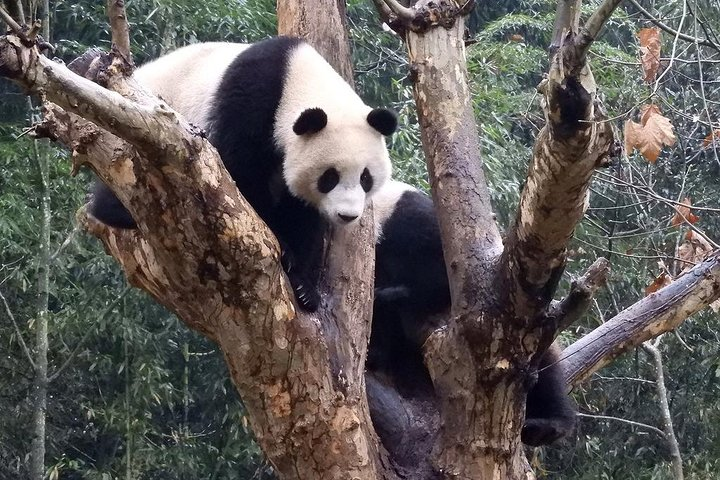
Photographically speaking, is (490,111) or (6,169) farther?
(490,111)

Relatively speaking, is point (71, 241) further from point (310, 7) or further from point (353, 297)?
point (353, 297)

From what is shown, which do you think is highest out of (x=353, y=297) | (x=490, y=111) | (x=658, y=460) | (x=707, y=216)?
(x=353, y=297)

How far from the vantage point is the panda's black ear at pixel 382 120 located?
9.96 feet

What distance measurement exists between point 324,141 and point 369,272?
0.47 metres

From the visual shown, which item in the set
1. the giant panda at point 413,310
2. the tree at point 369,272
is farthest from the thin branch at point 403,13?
the giant panda at point 413,310

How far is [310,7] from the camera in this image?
3.52 m


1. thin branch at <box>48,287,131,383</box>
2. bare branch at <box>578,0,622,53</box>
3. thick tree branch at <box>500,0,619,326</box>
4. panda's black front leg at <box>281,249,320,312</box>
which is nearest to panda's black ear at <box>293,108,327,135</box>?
panda's black front leg at <box>281,249,320,312</box>

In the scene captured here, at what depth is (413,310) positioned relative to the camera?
3551 mm

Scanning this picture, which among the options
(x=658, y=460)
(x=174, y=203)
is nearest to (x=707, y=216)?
(x=658, y=460)

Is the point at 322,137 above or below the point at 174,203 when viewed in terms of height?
below

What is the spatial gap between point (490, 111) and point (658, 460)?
3.00m

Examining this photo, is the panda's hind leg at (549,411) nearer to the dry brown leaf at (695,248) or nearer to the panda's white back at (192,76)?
the dry brown leaf at (695,248)

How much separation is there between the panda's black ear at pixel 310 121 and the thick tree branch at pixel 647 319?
133 centimetres

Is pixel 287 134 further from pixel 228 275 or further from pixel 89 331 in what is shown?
pixel 89 331
